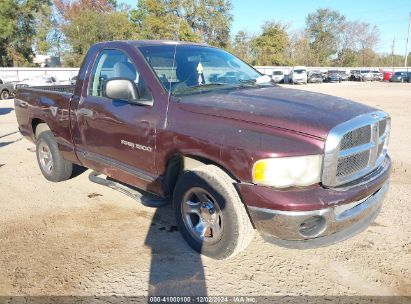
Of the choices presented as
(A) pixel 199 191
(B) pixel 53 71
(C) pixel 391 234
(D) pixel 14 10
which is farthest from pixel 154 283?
(D) pixel 14 10

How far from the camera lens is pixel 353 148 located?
3010mm

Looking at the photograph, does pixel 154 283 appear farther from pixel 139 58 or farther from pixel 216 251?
pixel 139 58

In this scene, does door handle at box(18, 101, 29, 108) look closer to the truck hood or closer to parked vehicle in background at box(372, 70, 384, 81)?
the truck hood

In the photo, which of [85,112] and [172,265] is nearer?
[172,265]

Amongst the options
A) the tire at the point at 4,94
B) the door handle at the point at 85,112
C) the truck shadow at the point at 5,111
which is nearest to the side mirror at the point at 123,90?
the door handle at the point at 85,112

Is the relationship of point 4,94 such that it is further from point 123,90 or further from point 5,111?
point 123,90

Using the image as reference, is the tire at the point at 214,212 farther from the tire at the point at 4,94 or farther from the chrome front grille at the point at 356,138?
the tire at the point at 4,94

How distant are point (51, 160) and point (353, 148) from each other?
166 inches

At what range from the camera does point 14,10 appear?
42.6 metres

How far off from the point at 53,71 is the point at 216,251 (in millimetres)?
36579

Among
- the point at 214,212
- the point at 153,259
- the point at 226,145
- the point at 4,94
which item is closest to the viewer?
the point at 226,145

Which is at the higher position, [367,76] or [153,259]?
[367,76]

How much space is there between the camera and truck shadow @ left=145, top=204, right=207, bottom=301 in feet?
10.0

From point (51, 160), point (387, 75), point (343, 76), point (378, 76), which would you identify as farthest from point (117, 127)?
point (378, 76)
